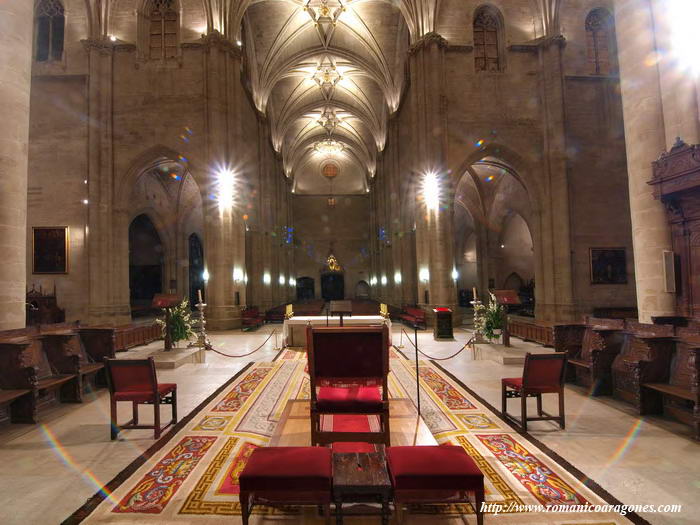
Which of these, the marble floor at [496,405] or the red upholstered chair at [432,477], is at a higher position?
the red upholstered chair at [432,477]

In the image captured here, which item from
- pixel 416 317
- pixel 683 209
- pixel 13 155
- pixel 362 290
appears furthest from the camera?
pixel 362 290

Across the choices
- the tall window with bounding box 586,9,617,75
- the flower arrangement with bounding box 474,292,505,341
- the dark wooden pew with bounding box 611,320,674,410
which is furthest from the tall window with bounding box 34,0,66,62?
the tall window with bounding box 586,9,617,75

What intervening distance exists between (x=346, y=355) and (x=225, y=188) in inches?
511

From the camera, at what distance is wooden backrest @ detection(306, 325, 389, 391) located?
3.60 meters

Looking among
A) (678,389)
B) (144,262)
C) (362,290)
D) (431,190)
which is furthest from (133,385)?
Result: (362,290)

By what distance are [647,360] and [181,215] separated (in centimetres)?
2424

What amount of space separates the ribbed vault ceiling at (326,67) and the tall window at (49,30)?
25.1 feet

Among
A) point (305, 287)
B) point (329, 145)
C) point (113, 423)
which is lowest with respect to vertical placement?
point (113, 423)

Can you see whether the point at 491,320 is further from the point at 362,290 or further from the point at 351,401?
the point at 362,290

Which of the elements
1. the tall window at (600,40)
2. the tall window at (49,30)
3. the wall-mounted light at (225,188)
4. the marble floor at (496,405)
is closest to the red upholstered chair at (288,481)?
the marble floor at (496,405)

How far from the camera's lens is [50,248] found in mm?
15258

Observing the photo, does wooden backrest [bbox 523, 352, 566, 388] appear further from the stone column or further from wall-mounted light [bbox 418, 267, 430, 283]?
wall-mounted light [bbox 418, 267, 430, 283]

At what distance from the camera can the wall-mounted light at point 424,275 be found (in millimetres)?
15896

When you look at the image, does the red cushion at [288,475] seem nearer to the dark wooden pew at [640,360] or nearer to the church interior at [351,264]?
the church interior at [351,264]
